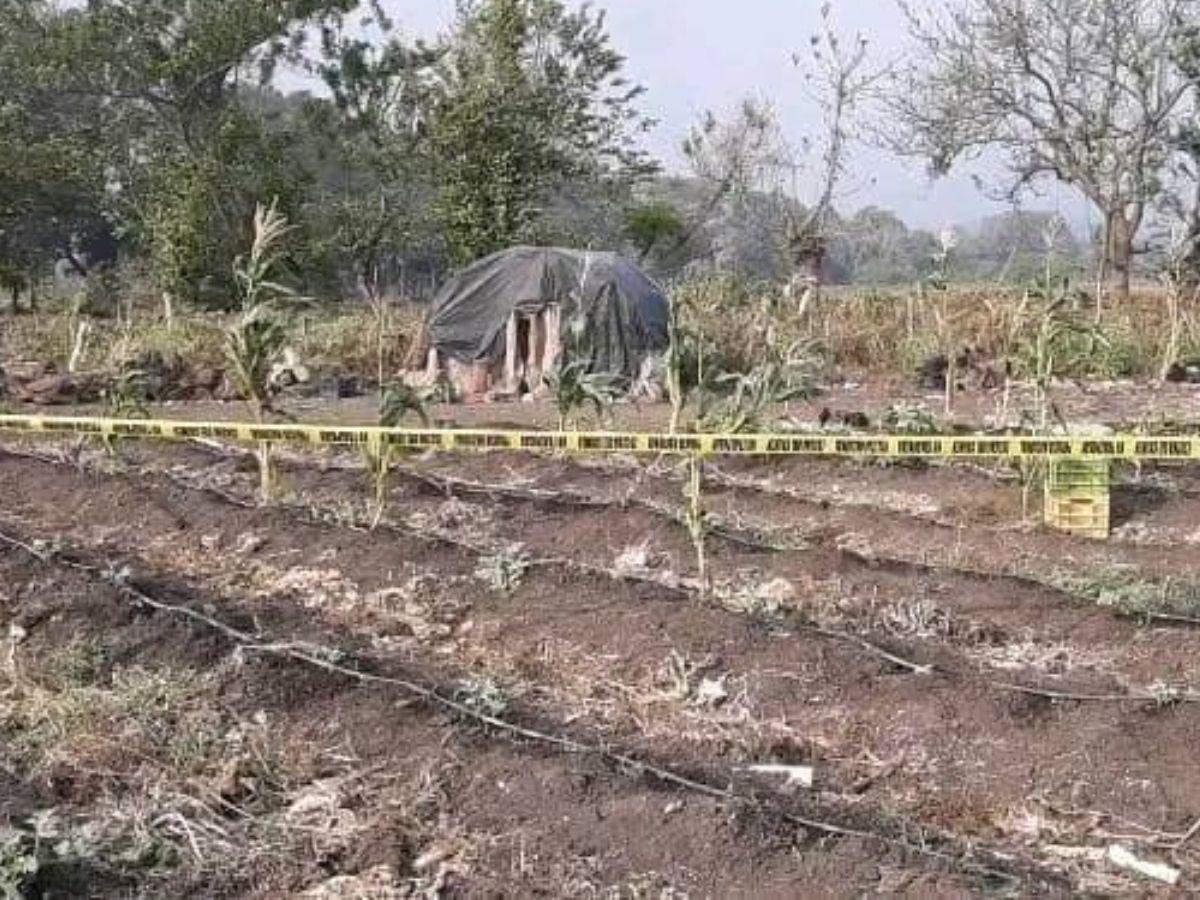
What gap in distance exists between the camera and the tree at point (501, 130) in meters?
22.8

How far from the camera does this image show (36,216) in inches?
1005

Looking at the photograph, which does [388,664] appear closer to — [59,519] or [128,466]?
[59,519]

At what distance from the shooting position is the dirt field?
11.8 feet

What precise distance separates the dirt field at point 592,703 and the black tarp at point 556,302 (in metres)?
9.24

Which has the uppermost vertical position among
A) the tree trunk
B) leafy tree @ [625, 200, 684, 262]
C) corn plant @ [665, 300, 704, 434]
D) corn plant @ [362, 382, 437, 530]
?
leafy tree @ [625, 200, 684, 262]

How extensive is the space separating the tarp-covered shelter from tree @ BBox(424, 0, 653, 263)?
541cm

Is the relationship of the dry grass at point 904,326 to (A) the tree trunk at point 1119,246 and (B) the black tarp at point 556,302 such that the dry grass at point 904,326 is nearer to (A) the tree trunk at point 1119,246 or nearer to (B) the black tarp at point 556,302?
(B) the black tarp at point 556,302

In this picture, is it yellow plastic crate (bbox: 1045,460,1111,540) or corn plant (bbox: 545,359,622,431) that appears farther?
corn plant (bbox: 545,359,622,431)

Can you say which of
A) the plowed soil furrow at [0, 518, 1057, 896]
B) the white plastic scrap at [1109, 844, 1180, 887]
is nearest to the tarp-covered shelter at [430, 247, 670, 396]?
the plowed soil furrow at [0, 518, 1057, 896]

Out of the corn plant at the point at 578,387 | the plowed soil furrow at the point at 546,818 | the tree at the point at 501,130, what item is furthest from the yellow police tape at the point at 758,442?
the tree at the point at 501,130

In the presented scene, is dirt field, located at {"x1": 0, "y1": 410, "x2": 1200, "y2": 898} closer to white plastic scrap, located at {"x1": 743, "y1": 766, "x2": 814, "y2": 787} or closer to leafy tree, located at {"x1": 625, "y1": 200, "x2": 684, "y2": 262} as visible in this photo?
white plastic scrap, located at {"x1": 743, "y1": 766, "x2": 814, "y2": 787}

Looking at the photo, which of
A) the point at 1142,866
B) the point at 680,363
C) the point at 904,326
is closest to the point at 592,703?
the point at 1142,866

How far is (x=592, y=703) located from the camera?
190 inches

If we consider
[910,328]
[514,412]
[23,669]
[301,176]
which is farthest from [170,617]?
[301,176]
